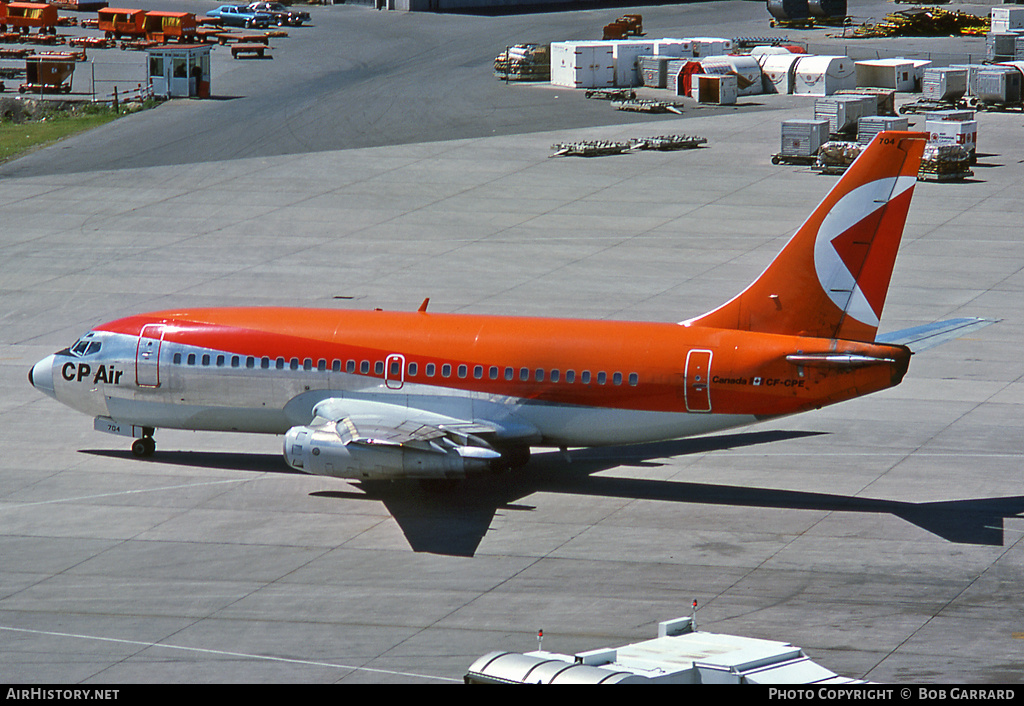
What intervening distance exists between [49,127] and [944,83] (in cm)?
5768

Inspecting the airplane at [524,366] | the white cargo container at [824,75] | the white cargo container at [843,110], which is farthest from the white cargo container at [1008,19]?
the airplane at [524,366]

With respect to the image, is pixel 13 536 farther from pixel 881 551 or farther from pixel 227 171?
pixel 227 171

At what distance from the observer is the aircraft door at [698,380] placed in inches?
1334

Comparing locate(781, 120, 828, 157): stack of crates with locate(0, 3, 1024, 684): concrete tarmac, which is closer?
locate(0, 3, 1024, 684): concrete tarmac

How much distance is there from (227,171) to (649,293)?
3279 centimetres

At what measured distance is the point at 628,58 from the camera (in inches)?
4018

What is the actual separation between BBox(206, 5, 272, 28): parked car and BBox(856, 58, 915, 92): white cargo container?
189ft

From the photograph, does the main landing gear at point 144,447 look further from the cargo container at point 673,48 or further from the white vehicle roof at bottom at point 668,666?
the cargo container at point 673,48

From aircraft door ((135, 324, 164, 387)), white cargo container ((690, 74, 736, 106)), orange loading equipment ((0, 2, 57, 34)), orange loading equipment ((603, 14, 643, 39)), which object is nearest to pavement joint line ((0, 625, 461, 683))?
aircraft door ((135, 324, 164, 387))

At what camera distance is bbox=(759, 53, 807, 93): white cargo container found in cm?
9950

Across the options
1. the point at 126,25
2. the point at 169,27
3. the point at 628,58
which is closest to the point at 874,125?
the point at 628,58

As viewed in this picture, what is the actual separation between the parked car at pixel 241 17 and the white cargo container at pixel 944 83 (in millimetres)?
63732

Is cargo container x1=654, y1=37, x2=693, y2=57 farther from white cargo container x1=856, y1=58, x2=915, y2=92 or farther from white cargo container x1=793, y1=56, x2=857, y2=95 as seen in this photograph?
white cargo container x1=856, y1=58, x2=915, y2=92

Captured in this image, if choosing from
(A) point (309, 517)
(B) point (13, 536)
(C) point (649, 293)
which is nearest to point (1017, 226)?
(C) point (649, 293)
